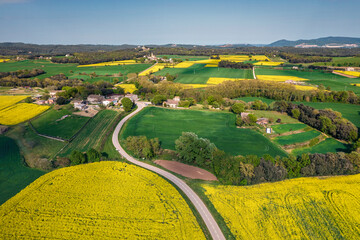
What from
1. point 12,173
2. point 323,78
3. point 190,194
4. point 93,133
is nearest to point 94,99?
point 93,133

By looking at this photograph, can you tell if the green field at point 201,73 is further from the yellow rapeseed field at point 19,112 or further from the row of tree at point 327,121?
the yellow rapeseed field at point 19,112

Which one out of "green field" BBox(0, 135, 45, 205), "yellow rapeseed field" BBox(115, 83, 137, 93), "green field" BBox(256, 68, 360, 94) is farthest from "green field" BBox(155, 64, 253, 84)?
"green field" BBox(0, 135, 45, 205)

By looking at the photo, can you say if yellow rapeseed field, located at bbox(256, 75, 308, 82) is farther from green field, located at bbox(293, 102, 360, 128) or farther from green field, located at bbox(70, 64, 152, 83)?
green field, located at bbox(70, 64, 152, 83)

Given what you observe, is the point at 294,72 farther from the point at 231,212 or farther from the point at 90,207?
the point at 90,207


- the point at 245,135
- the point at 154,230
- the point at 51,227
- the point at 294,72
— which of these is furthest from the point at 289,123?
the point at 294,72

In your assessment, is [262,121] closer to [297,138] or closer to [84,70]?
[297,138]

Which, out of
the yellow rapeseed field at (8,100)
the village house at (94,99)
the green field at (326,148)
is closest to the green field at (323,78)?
the green field at (326,148)

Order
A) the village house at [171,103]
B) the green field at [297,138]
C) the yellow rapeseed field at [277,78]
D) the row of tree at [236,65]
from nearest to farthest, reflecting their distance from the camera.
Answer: the green field at [297,138], the village house at [171,103], the yellow rapeseed field at [277,78], the row of tree at [236,65]
